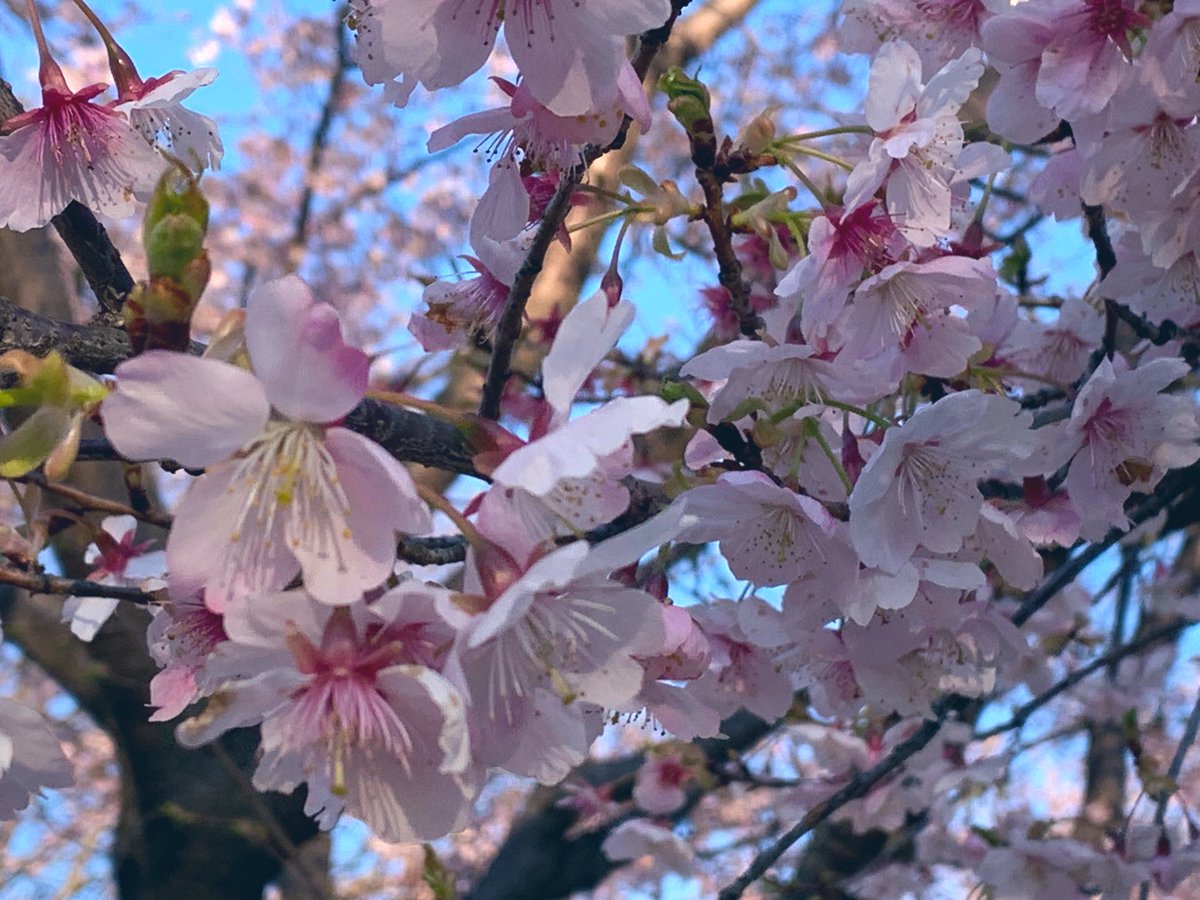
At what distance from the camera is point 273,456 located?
81 cm

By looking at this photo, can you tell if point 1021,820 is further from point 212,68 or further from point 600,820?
point 212,68

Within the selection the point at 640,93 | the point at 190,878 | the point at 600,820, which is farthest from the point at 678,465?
the point at 190,878

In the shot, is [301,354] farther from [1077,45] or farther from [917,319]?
[1077,45]

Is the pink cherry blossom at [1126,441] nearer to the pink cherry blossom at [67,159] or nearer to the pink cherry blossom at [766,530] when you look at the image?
the pink cherry blossom at [766,530]

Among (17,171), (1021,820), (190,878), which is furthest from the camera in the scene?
(190,878)

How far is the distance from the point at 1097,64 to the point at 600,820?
8.93 feet

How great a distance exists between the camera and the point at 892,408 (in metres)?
1.67

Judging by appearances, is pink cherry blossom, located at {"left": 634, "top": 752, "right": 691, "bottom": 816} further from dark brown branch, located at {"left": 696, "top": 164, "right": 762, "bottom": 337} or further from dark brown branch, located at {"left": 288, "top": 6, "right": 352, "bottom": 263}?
dark brown branch, located at {"left": 288, "top": 6, "right": 352, "bottom": 263}

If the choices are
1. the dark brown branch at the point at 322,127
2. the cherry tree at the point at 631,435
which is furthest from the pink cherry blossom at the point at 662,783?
the dark brown branch at the point at 322,127

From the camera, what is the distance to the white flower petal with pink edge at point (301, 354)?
29.3 inches

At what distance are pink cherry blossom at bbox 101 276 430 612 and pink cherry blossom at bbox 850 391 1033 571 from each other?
1.96ft

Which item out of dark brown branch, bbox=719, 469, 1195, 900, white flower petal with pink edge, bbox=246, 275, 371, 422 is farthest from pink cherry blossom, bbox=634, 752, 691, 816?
white flower petal with pink edge, bbox=246, 275, 371, 422

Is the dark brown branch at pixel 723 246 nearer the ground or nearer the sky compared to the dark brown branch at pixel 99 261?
nearer the ground

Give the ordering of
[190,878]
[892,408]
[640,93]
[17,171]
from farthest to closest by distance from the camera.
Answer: [190,878]
[892,408]
[17,171]
[640,93]
